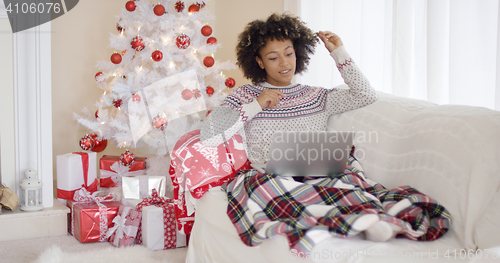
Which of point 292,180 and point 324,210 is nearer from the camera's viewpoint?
point 324,210

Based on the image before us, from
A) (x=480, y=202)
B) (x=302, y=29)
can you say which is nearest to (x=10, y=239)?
(x=302, y=29)

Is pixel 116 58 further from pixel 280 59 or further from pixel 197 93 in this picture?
pixel 280 59

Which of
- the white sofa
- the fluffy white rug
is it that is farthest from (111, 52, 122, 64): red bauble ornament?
the white sofa

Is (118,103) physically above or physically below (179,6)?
below

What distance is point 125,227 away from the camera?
75.6 inches

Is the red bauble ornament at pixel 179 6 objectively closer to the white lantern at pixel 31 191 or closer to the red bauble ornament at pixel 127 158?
the red bauble ornament at pixel 127 158

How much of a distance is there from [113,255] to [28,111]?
0.93 metres

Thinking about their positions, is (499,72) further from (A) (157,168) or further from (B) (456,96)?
(A) (157,168)

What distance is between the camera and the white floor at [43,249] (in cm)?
175

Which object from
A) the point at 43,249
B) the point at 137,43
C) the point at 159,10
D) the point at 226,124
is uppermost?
the point at 159,10

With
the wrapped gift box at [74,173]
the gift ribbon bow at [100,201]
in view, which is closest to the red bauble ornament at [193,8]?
the wrapped gift box at [74,173]

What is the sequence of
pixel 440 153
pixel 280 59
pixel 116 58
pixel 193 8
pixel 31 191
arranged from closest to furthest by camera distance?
1. pixel 440 153
2. pixel 280 59
3. pixel 31 191
4. pixel 116 58
5. pixel 193 8

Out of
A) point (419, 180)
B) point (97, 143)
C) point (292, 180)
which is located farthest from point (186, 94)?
point (419, 180)

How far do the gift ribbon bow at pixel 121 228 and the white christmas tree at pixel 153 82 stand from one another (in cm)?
61
